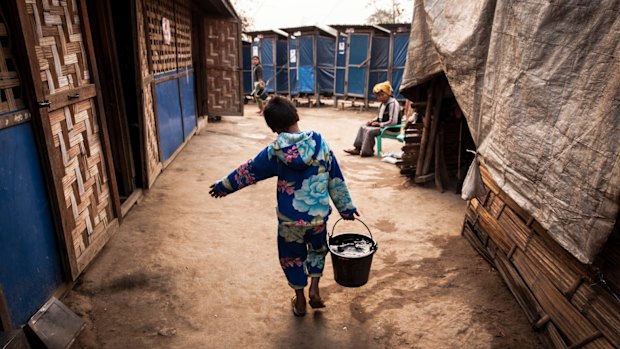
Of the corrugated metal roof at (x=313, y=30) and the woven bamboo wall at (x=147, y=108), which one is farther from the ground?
the corrugated metal roof at (x=313, y=30)

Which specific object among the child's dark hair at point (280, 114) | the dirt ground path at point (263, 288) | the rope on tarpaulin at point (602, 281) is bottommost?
the dirt ground path at point (263, 288)

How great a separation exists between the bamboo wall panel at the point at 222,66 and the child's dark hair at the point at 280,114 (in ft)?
25.4

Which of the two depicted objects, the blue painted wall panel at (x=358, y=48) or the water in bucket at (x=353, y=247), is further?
the blue painted wall panel at (x=358, y=48)

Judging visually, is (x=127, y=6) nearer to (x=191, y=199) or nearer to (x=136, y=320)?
(x=191, y=199)

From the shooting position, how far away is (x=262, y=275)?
131 inches

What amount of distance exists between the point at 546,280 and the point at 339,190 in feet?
4.75

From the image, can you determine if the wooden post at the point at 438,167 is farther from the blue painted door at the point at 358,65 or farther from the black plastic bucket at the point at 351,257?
the blue painted door at the point at 358,65

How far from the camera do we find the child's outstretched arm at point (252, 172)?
2.47m

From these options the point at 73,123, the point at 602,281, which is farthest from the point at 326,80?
the point at 602,281

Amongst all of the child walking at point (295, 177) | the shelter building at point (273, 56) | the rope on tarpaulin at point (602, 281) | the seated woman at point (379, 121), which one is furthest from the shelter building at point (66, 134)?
the shelter building at point (273, 56)

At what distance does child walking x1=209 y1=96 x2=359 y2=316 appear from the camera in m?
2.39

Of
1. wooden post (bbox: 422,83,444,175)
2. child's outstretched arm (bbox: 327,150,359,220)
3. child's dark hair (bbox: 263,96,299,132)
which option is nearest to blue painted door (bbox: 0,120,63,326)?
child's dark hair (bbox: 263,96,299,132)

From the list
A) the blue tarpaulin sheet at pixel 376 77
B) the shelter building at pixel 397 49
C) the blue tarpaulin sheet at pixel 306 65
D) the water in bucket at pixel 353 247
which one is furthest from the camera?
the blue tarpaulin sheet at pixel 306 65

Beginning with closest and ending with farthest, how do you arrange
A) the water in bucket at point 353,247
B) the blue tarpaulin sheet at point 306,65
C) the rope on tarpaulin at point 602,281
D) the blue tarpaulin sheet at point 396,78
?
the rope on tarpaulin at point 602,281 < the water in bucket at point 353,247 < the blue tarpaulin sheet at point 396,78 < the blue tarpaulin sheet at point 306,65
